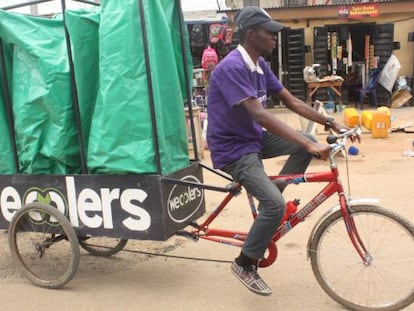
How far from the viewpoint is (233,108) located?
9.29ft

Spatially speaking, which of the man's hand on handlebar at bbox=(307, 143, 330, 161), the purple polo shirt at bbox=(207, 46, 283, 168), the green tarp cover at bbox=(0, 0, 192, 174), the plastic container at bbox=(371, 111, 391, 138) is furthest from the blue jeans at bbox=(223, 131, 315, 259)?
the plastic container at bbox=(371, 111, 391, 138)

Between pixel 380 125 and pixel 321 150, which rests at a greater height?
pixel 321 150

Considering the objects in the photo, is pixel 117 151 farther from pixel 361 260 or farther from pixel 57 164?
pixel 361 260

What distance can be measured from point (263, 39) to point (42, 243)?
2.16 metres

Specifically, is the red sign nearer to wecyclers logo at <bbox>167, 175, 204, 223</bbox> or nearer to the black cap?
wecyclers logo at <bbox>167, 175, 204, 223</bbox>

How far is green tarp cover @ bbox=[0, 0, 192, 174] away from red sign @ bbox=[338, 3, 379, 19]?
1022cm

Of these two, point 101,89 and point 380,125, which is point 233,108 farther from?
point 380,125

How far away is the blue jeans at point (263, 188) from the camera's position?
2766 millimetres

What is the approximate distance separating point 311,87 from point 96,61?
9700 mm

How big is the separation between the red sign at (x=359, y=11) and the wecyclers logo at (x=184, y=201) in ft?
34.2

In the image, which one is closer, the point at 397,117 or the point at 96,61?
the point at 96,61

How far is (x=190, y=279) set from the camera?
347 centimetres

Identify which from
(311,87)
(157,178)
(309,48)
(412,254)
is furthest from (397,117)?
(157,178)

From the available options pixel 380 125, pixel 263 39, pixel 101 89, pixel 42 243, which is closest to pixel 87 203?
pixel 42 243
